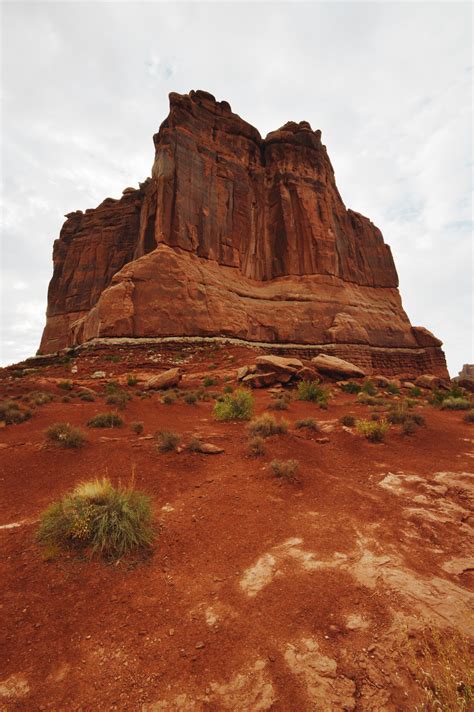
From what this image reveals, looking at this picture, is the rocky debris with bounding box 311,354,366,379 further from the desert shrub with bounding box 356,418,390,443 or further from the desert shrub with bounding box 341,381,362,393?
the desert shrub with bounding box 356,418,390,443

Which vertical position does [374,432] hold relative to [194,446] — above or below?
above

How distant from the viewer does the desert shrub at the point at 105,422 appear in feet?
28.4

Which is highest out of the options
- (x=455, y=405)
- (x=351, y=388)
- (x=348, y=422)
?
(x=351, y=388)

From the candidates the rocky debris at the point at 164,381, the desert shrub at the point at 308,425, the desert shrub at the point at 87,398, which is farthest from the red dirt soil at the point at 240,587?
the rocky debris at the point at 164,381

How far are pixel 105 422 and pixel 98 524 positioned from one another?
5353 millimetres

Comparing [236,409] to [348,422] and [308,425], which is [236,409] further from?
[348,422]

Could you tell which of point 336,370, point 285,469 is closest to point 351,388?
point 336,370

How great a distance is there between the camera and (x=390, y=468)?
6117 millimetres

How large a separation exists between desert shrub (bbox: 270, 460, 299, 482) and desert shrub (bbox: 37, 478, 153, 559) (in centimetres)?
237

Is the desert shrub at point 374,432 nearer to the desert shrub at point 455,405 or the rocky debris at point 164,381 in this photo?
the desert shrub at point 455,405

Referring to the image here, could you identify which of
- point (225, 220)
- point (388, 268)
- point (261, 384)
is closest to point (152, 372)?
point (261, 384)

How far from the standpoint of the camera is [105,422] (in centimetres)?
871

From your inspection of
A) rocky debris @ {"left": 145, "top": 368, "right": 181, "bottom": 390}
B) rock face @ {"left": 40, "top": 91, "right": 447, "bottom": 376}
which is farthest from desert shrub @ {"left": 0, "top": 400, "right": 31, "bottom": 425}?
rock face @ {"left": 40, "top": 91, "right": 447, "bottom": 376}

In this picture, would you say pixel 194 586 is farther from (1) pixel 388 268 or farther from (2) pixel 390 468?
(1) pixel 388 268
